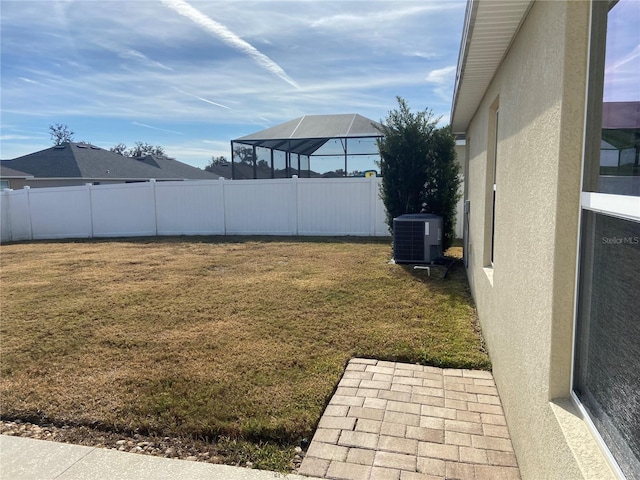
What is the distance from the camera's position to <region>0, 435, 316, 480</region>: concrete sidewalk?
287 cm

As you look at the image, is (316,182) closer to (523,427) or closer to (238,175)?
(238,175)

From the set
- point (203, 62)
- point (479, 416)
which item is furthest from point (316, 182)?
point (479, 416)

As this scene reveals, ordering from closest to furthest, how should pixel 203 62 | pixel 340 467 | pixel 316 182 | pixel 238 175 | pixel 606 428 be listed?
pixel 606 428
pixel 340 467
pixel 316 182
pixel 203 62
pixel 238 175

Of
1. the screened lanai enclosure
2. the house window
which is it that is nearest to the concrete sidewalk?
the house window

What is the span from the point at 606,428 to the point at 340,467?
1795 millimetres

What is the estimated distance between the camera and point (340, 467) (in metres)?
2.82

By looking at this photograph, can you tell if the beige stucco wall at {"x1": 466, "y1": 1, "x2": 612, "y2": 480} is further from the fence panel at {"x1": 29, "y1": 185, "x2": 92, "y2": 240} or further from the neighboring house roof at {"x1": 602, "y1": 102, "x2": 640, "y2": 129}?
the fence panel at {"x1": 29, "y1": 185, "x2": 92, "y2": 240}

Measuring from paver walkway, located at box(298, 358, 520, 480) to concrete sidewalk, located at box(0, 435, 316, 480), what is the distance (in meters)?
0.42

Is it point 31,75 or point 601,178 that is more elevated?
point 31,75

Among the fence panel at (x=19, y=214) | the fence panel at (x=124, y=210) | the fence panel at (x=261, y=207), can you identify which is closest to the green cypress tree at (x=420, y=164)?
the fence panel at (x=261, y=207)

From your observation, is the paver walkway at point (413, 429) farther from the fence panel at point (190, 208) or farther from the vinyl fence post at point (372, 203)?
the fence panel at point (190, 208)

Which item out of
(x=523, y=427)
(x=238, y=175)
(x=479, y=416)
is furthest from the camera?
(x=238, y=175)

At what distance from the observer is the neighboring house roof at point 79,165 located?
2659 cm

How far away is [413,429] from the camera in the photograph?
323cm
